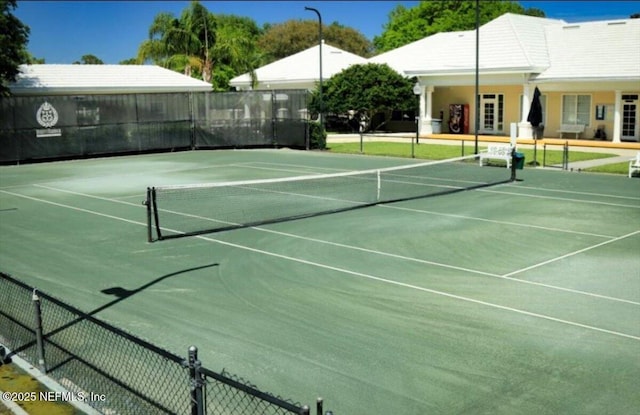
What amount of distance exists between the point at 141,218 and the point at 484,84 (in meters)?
32.0

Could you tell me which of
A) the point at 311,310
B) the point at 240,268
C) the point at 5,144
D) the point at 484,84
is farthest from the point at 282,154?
the point at 311,310

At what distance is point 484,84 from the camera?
148ft

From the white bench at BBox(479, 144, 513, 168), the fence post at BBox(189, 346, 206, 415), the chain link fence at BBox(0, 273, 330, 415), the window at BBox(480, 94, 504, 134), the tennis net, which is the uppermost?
the window at BBox(480, 94, 504, 134)

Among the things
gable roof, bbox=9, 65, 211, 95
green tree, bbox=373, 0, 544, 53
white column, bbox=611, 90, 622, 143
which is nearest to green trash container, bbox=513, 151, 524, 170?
white column, bbox=611, 90, 622, 143

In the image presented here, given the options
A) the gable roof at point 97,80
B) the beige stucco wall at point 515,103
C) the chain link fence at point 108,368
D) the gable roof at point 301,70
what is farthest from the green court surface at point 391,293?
the gable roof at point 301,70

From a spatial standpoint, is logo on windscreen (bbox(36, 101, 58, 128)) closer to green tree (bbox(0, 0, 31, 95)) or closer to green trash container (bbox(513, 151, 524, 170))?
green tree (bbox(0, 0, 31, 95))

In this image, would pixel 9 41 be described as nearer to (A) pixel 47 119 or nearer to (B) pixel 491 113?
(A) pixel 47 119

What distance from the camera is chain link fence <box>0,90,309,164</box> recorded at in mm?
34125

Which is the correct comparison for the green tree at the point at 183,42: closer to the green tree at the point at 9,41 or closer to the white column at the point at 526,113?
the green tree at the point at 9,41

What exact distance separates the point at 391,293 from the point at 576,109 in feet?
116

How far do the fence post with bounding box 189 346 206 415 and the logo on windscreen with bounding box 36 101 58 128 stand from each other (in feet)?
106

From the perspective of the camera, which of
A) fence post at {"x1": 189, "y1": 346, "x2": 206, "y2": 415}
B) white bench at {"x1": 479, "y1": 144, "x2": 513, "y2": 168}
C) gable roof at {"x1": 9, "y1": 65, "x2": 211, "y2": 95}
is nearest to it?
fence post at {"x1": 189, "y1": 346, "x2": 206, "y2": 415}

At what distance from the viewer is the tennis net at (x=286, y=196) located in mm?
17188

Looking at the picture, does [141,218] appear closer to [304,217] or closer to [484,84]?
[304,217]
